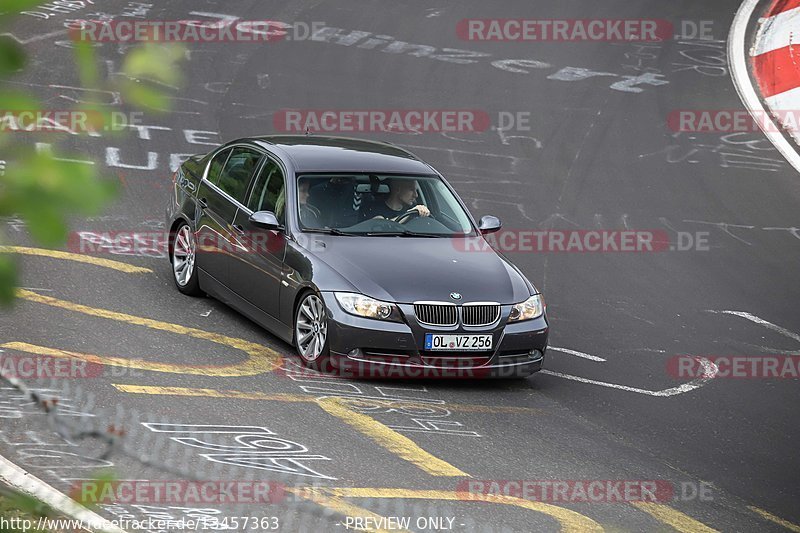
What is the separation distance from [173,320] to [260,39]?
12.8m

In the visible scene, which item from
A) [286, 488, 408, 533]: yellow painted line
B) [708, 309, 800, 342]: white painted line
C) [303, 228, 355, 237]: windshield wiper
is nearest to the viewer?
[286, 488, 408, 533]: yellow painted line

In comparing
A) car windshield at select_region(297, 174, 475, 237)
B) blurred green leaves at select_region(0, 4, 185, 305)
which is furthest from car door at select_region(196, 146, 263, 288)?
blurred green leaves at select_region(0, 4, 185, 305)

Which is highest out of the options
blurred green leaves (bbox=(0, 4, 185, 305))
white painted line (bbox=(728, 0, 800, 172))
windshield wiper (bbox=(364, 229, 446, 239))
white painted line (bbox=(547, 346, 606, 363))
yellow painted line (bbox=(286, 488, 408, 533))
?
white painted line (bbox=(728, 0, 800, 172))

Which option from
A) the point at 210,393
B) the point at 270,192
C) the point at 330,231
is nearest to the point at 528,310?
the point at 330,231

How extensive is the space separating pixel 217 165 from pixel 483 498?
18.1ft

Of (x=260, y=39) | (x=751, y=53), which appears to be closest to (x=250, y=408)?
(x=260, y=39)

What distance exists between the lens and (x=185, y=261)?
1141cm

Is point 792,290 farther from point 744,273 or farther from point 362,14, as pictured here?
point 362,14

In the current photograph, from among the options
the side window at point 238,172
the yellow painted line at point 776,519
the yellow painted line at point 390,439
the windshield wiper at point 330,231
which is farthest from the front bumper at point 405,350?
the yellow painted line at point 776,519

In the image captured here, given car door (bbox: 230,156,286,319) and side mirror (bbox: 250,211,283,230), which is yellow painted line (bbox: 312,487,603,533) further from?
side mirror (bbox: 250,211,283,230)

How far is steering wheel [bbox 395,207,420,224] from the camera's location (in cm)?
1042

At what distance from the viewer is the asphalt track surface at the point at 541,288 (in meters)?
7.28

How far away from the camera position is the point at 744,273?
44.6 ft

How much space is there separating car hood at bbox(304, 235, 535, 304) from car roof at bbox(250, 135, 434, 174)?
85 cm
